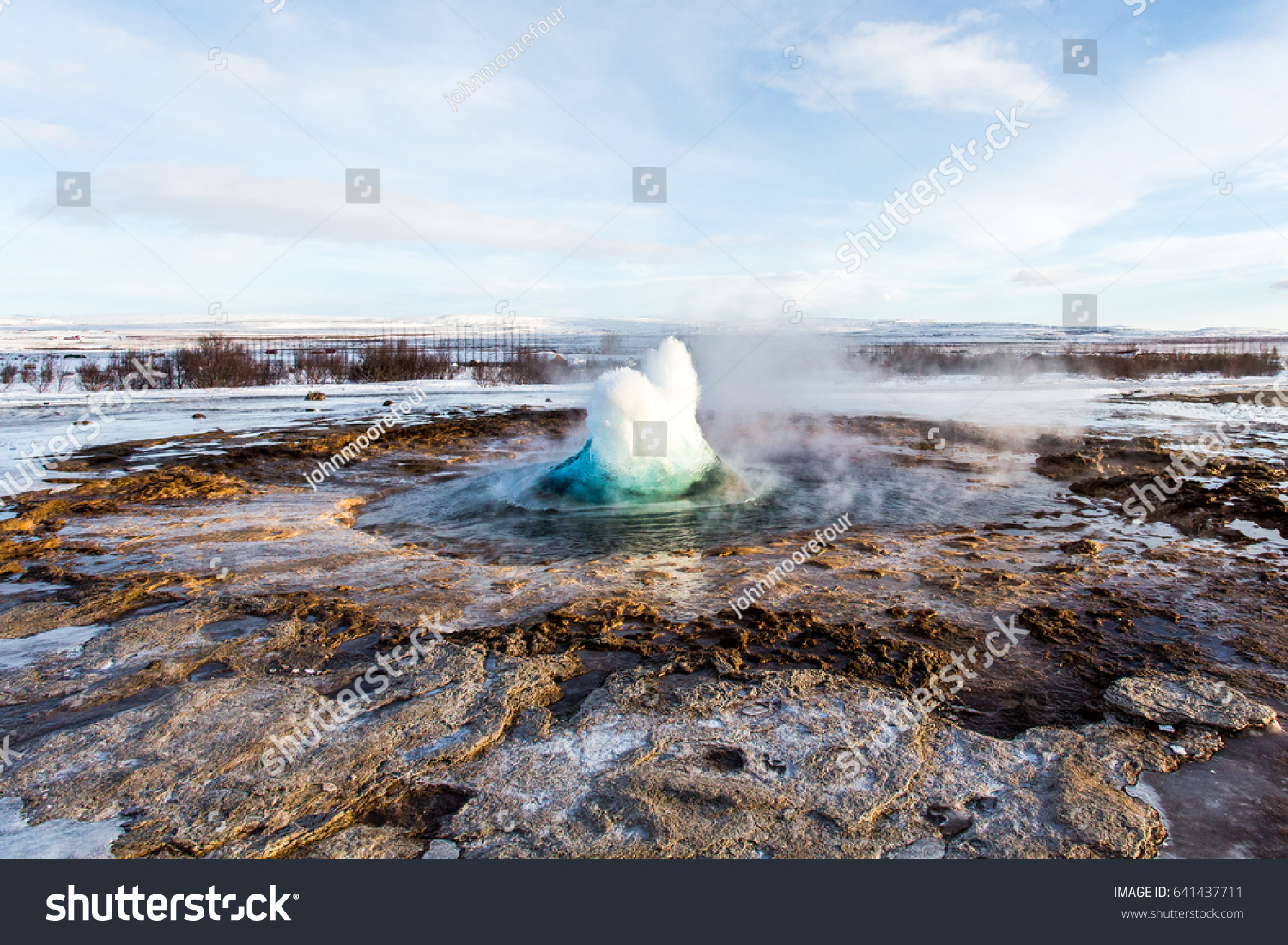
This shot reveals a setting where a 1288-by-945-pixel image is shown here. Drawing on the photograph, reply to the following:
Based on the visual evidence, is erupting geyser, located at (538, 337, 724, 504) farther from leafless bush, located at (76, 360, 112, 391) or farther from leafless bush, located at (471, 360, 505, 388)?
leafless bush, located at (76, 360, 112, 391)

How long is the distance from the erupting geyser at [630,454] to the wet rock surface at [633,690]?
1.82 metres

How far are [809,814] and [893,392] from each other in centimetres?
2147

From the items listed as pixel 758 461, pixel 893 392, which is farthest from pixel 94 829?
pixel 893 392

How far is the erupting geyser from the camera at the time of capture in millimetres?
8250

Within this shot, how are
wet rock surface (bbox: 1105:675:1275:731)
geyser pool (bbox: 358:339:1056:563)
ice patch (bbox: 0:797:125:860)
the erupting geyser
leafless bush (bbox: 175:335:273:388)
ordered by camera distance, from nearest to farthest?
ice patch (bbox: 0:797:125:860) → wet rock surface (bbox: 1105:675:1275:731) → geyser pool (bbox: 358:339:1056:563) → the erupting geyser → leafless bush (bbox: 175:335:273:388)

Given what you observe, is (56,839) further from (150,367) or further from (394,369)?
(150,367)

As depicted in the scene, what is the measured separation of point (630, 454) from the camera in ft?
27.2

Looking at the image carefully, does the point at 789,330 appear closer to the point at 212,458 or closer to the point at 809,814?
the point at 212,458

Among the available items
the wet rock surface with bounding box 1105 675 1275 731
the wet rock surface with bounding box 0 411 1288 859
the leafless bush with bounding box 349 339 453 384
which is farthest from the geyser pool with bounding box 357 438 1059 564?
the leafless bush with bounding box 349 339 453 384

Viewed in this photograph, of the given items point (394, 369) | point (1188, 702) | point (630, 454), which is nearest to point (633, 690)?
point (1188, 702)

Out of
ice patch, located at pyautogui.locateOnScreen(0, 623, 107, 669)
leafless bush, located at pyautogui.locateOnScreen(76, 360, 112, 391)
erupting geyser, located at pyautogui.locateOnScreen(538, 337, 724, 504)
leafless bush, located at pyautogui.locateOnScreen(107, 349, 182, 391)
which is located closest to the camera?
ice patch, located at pyautogui.locateOnScreen(0, 623, 107, 669)

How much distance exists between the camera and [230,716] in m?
3.39

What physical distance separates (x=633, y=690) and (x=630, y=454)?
190 inches

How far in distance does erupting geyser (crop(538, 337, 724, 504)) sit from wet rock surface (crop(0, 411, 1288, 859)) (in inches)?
71.5
